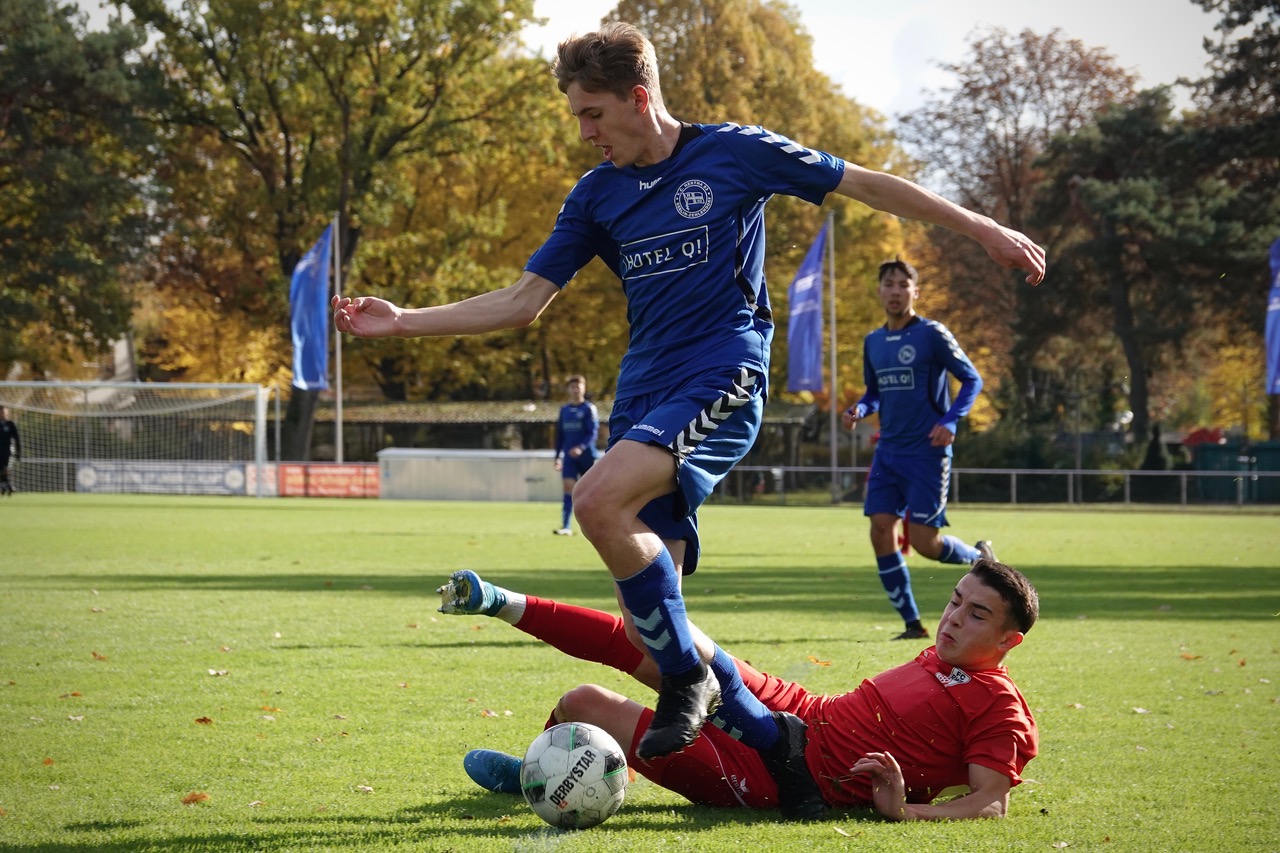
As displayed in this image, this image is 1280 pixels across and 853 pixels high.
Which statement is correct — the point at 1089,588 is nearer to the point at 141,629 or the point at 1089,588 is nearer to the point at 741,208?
the point at 141,629

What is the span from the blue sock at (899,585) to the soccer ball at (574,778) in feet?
17.5

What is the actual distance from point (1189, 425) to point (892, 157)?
46.9 meters

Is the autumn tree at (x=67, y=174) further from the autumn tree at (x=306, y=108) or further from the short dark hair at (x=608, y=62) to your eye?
the short dark hair at (x=608, y=62)

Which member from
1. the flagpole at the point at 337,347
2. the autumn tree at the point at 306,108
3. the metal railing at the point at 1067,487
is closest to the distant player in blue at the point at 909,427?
the metal railing at the point at 1067,487

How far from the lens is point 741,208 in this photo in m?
4.66

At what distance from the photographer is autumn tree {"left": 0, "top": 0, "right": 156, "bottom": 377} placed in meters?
39.2

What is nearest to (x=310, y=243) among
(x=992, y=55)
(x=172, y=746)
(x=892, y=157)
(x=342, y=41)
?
(x=342, y=41)

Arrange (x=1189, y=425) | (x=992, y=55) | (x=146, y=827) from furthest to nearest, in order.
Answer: (x=1189, y=425)
(x=992, y=55)
(x=146, y=827)

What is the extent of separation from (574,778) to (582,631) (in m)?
0.58

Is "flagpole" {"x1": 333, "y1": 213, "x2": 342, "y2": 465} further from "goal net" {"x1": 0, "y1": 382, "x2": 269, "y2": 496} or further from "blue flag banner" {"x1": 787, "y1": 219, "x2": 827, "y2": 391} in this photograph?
"blue flag banner" {"x1": 787, "y1": 219, "x2": 827, "y2": 391}

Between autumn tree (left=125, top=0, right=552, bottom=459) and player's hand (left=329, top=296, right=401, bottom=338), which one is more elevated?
autumn tree (left=125, top=0, right=552, bottom=459)

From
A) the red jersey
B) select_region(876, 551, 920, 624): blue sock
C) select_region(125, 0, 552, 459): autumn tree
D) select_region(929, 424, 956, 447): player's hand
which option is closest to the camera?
the red jersey

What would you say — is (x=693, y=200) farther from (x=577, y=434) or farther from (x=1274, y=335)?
(x=1274, y=335)

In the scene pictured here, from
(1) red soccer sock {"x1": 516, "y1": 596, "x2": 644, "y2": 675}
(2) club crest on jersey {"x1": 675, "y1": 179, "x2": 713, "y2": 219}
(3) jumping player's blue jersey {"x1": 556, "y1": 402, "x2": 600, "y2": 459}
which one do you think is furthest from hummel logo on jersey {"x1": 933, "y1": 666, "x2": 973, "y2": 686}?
(3) jumping player's blue jersey {"x1": 556, "y1": 402, "x2": 600, "y2": 459}
